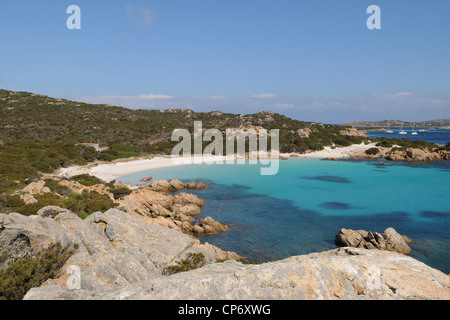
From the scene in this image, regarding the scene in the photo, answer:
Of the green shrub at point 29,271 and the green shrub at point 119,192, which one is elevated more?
the green shrub at point 29,271

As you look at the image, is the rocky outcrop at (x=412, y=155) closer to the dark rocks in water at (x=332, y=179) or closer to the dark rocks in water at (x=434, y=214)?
the dark rocks in water at (x=332, y=179)

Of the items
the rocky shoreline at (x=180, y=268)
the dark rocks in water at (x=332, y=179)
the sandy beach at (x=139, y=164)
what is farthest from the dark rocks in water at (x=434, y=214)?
the sandy beach at (x=139, y=164)

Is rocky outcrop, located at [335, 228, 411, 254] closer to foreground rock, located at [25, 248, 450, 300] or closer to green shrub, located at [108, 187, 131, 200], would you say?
foreground rock, located at [25, 248, 450, 300]

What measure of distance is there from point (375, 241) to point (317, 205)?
36.8 ft

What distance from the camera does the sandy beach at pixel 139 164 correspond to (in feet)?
120

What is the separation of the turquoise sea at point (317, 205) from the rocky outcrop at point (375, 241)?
799mm

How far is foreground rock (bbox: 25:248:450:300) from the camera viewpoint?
4.19 meters

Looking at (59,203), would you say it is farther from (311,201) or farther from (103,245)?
(311,201)

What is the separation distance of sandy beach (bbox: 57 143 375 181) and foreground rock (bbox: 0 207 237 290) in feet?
83.5

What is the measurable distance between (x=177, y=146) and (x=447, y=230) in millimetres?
51000

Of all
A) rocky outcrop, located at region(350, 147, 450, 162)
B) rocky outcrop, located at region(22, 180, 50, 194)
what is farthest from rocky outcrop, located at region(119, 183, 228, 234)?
rocky outcrop, located at region(350, 147, 450, 162)

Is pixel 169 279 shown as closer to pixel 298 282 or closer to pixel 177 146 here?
pixel 298 282
